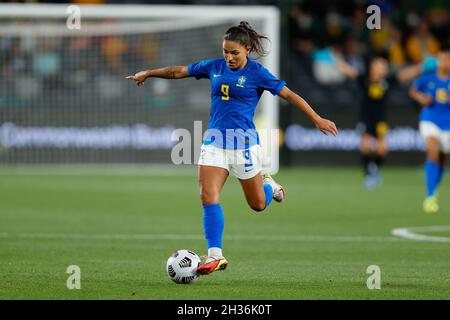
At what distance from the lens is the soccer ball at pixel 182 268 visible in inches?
323

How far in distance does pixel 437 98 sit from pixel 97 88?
34.4ft

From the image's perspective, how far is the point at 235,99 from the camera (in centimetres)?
873

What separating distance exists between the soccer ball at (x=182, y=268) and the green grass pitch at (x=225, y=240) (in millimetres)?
97

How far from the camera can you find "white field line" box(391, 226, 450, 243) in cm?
1186

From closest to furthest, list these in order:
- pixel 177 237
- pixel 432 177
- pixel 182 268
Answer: pixel 182 268
pixel 177 237
pixel 432 177

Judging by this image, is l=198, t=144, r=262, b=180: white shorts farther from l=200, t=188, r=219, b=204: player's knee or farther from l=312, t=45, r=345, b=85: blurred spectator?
l=312, t=45, r=345, b=85: blurred spectator

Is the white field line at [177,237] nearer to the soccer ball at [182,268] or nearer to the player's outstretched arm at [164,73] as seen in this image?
the player's outstretched arm at [164,73]

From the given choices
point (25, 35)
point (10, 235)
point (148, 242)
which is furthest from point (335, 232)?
point (25, 35)

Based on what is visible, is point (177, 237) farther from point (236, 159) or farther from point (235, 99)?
point (235, 99)

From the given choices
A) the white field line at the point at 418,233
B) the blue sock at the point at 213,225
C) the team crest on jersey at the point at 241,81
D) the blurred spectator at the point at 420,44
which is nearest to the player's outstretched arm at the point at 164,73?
the team crest on jersey at the point at 241,81

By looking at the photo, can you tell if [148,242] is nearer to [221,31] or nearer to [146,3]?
[221,31]

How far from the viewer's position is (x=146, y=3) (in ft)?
89.1

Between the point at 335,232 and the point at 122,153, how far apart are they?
12.1 metres

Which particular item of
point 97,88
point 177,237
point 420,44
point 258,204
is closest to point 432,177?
point 177,237
